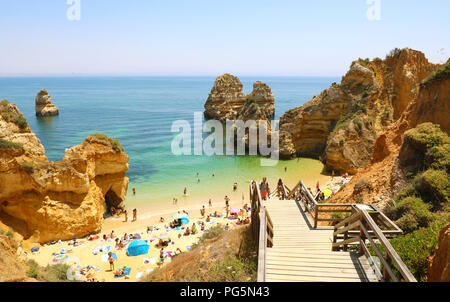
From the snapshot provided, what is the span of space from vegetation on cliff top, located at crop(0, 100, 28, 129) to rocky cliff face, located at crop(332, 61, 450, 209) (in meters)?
19.0

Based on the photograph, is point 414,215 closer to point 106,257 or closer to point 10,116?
point 106,257

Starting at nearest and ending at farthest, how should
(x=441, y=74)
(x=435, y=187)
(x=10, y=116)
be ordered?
(x=435, y=187) → (x=441, y=74) → (x=10, y=116)

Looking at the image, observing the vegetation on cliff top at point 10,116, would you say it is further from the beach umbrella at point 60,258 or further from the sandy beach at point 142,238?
the beach umbrella at point 60,258

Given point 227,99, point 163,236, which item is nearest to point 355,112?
point 163,236

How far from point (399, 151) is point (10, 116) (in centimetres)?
2127

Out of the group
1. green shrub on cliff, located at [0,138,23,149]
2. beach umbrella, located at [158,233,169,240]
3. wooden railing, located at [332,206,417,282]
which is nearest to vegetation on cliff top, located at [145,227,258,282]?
wooden railing, located at [332,206,417,282]

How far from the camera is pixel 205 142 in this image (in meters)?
53.6

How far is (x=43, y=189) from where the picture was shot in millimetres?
18594

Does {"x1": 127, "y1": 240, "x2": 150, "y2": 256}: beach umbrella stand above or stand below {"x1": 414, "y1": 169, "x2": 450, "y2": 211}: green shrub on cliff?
below

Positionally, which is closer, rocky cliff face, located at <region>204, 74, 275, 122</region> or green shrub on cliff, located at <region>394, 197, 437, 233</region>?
green shrub on cliff, located at <region>394, 197, 437, 233</region>

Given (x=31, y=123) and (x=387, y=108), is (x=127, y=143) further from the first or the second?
(x=387, y=108)

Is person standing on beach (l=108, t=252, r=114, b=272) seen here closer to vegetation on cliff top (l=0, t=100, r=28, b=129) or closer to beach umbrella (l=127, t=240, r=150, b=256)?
beach umbrella (l=127, t=240, r=150, b=256)

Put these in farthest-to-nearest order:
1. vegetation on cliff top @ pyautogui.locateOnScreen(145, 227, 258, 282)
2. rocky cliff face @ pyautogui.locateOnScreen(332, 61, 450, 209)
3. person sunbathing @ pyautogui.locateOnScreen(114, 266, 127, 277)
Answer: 1. person sunbathing @ pyautogui.locateOnScreen(114, 266, 127, 277)
2. rocky cliff face @ pyautogui.locateOnScreen(332, 61, 450, 209)
3. vegetation on cliff top @ pyautogui.locateOnScreen(145, 227, 258, 282)

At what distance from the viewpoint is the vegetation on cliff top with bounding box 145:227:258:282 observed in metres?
8.48
